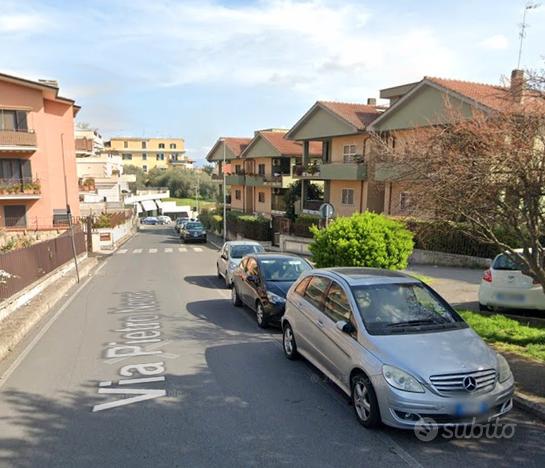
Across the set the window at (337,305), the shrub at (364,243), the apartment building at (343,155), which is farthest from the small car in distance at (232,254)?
the apartment building at (343,155)

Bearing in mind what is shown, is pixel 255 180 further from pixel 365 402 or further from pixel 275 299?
pixel 365 402

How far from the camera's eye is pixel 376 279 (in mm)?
6086

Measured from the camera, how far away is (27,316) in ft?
31.8

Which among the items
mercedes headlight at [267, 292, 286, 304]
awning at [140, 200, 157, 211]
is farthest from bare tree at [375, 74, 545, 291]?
awning at [140, 200, 157, 211]

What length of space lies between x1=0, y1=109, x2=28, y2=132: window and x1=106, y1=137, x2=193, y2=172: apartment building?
88.0 meters

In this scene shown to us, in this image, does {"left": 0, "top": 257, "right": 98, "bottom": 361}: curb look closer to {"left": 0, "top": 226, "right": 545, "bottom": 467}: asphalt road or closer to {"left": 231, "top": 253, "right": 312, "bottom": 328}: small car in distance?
{"left": 0, "top": 226, "right": 545, "bottom": 467}: asphalt road

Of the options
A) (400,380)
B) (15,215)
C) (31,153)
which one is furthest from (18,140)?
(400,380)

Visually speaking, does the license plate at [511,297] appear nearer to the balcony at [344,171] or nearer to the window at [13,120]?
the balcony at [344,171]

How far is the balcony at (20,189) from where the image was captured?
30.6 metres

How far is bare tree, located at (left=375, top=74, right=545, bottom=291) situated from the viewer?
5395 mm

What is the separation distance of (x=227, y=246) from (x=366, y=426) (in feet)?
38.5

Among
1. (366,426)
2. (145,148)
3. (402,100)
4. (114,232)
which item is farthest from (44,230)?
(145,148)

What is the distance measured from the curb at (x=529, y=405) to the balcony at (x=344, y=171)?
21562 mm

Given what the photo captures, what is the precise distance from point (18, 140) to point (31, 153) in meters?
1.63
